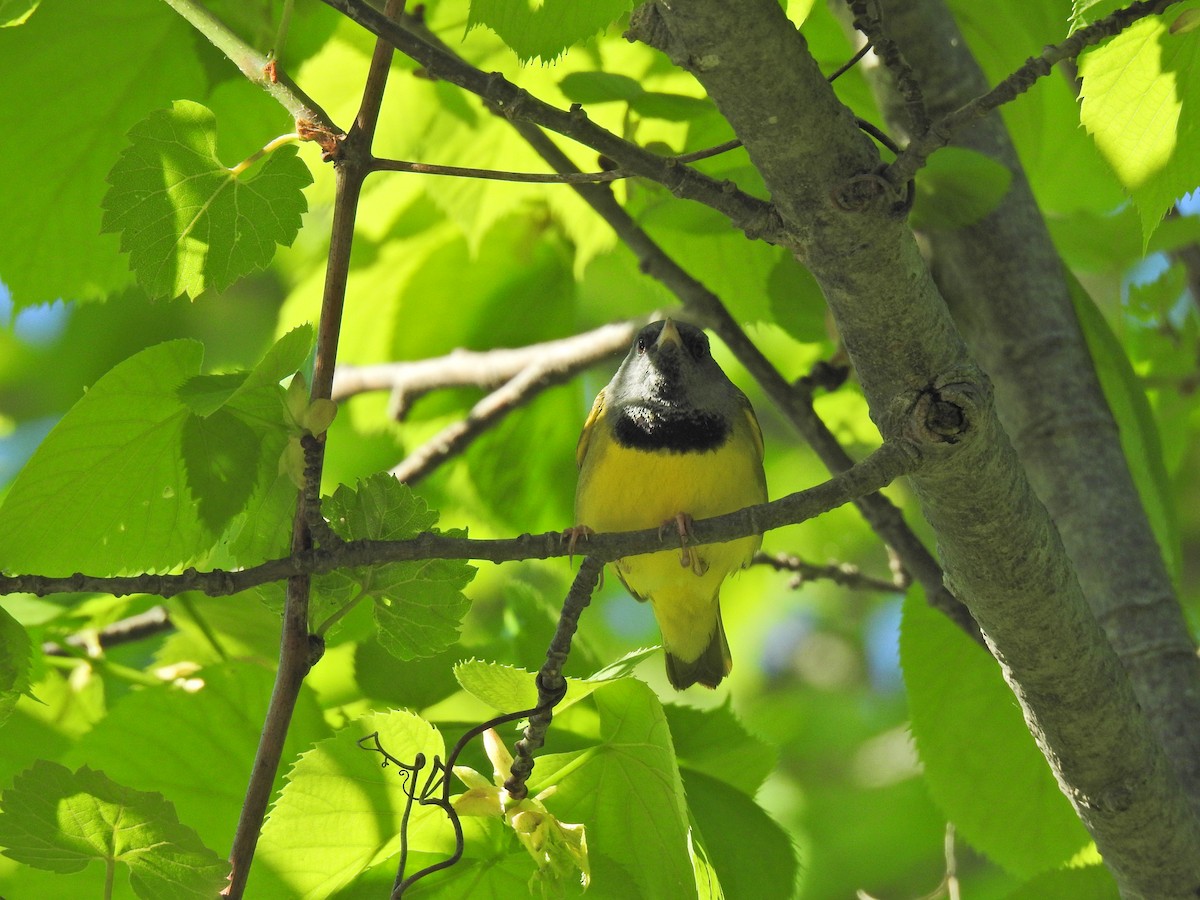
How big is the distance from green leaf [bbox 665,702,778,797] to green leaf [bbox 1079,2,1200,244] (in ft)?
3.14

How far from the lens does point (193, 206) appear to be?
54.9 inches

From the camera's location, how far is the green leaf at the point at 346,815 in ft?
4.89

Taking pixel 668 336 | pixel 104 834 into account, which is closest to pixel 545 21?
pixel 104 834

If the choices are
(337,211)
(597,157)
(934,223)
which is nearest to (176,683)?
(337,211)

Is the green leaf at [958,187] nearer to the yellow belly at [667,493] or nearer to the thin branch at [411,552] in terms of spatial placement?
the yellow belly at [667,493]

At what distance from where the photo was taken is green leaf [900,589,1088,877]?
2088 millimetres

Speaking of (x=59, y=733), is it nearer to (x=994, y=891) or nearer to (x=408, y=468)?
(x=408, y=468)

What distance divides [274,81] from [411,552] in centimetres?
57

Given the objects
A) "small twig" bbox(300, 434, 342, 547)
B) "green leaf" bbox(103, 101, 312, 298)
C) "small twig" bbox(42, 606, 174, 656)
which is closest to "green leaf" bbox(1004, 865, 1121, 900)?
"small twig" bbox(300, 434, 342, 547)

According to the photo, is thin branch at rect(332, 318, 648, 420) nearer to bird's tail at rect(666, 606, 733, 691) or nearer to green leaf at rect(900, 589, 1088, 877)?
bird's tail at rect(666, 606, 733, 691)

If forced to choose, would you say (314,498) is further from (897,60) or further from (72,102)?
(72,102)

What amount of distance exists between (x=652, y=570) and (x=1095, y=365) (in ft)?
3.08

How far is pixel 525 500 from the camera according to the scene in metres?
2.82

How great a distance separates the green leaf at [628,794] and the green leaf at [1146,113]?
2.90ft
